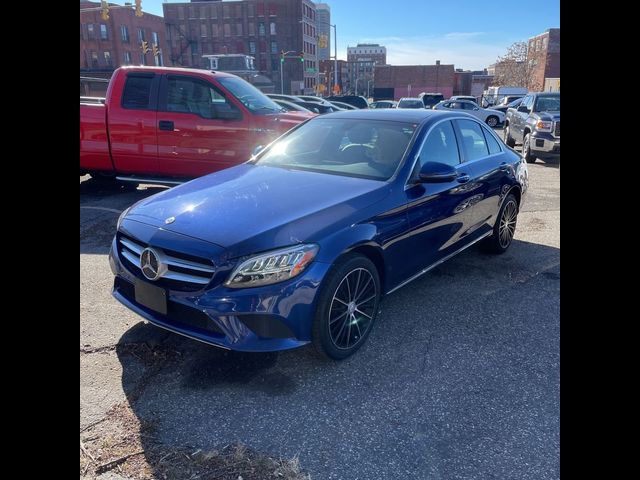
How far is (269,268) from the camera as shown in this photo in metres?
2.80

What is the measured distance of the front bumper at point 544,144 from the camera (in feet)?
38.2

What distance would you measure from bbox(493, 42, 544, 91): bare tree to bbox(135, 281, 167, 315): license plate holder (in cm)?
7256

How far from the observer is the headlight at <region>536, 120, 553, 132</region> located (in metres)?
11.6

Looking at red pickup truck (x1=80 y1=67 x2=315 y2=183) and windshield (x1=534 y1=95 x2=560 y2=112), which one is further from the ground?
windshield (x1=534 y1=95 x2=560 y2=112)

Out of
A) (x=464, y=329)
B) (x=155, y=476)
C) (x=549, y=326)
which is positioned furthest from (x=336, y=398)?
(x=549, y=326)

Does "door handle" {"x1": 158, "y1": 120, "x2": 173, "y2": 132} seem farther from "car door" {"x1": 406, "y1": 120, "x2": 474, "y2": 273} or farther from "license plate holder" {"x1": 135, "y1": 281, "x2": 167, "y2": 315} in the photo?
"license plate holder" {"x1": 135, "y1": 281, "x2": 167, "y2": 315}

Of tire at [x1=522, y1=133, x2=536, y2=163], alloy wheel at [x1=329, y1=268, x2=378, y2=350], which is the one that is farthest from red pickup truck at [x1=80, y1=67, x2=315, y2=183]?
tire at [x1=522, y1=133, x2=536, y2=163]

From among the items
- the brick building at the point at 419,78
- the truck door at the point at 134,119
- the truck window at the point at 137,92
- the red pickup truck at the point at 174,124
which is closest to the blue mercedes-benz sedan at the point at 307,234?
the red pickup truck at the point at 174,124

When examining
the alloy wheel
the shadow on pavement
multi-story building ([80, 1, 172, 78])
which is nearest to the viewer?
the shadow on pavement

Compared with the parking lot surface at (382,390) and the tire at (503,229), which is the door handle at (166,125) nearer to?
the parking lot surface at (382,390)

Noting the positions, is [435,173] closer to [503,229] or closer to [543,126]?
[503,229]

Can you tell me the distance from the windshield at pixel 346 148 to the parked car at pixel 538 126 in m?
9.00

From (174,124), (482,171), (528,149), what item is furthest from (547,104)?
(174,124)
